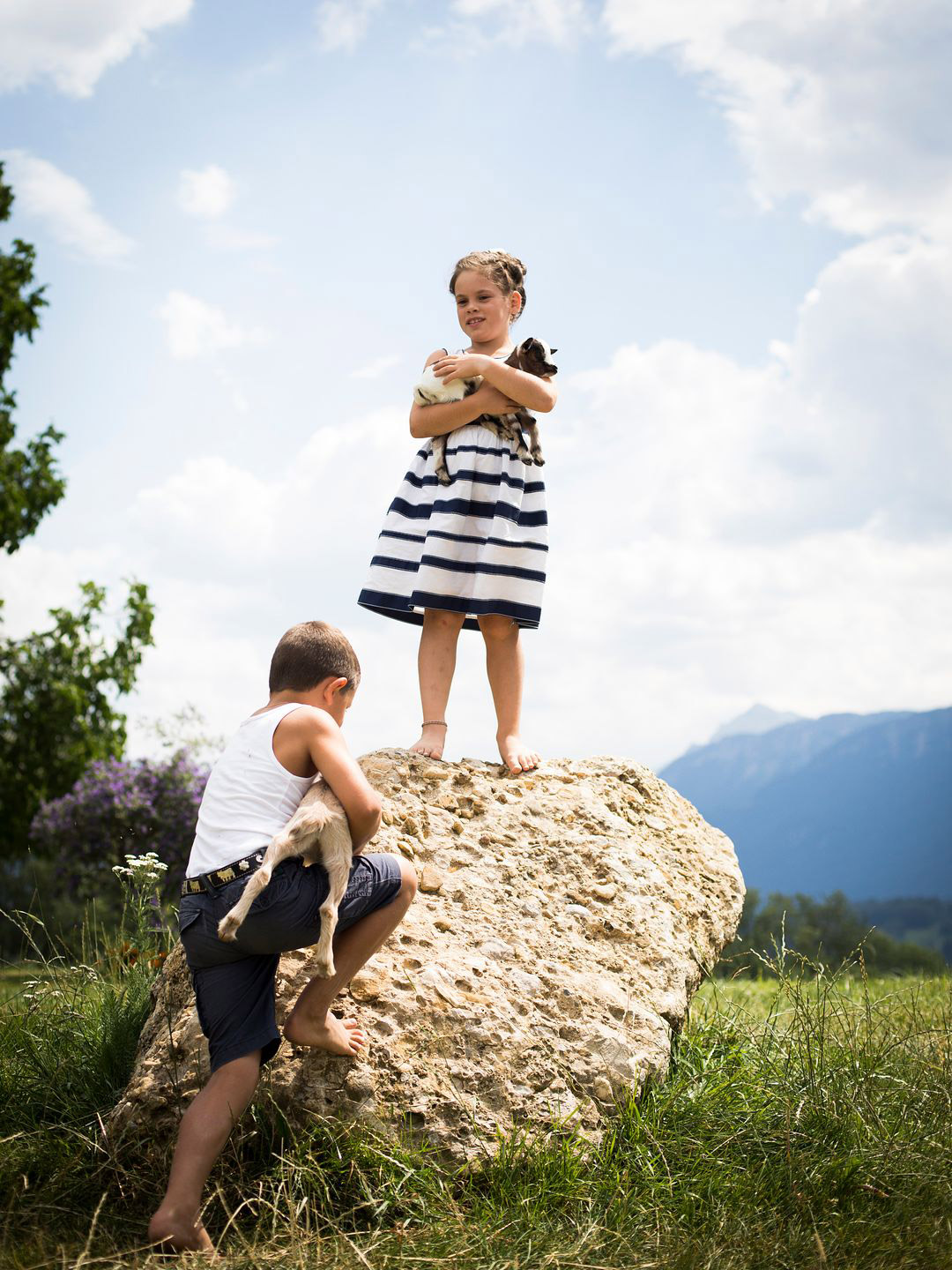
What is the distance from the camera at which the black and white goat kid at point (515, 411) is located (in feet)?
15.5

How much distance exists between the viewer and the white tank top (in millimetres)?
3068

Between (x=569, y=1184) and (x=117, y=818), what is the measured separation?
36.9ft

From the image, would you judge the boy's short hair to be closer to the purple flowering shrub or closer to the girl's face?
the girl's face

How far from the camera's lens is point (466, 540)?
4.73 m

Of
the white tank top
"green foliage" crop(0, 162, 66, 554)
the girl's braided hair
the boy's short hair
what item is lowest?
the white tank top

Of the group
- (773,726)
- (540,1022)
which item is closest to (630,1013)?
(540,1022)

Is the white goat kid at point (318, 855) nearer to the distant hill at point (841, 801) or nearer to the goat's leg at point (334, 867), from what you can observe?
the goat's leg at point (334, 867)

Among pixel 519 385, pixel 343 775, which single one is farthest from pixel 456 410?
pixel 343 775

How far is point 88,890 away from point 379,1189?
11.4 m

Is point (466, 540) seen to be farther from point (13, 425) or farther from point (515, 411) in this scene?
point (13, 425)

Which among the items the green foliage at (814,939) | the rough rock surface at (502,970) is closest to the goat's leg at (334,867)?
the rough rock surface at (502,970)

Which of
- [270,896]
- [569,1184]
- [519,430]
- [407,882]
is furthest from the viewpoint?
[519,430]

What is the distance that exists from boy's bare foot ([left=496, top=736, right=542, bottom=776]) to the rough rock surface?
2.2 inches

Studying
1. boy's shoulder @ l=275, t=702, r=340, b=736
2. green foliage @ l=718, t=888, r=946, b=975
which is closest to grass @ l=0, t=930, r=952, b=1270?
green foliage @ l=718, t=888, r=946, b=975
